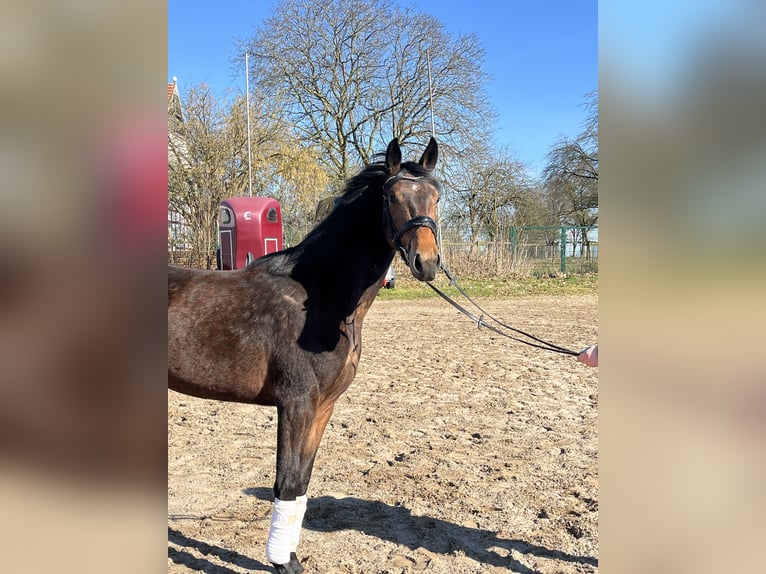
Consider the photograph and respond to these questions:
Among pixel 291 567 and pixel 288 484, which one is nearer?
pixel 288 484

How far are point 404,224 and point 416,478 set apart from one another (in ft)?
7.34

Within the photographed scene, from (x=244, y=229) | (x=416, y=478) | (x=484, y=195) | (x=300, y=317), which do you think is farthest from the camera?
(x=484, y=195)

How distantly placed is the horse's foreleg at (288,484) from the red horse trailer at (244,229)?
12.6 meters

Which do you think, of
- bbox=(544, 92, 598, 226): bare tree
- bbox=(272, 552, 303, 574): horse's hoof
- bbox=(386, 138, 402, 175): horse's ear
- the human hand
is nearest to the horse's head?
bbox=(386, 138, 402, 175): horse's ear

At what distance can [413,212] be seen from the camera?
2.61m

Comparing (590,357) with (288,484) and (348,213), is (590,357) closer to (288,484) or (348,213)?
(348,213)

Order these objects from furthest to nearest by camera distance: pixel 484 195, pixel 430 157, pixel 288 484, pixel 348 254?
pixel 484 195
pixel 430 157
pixel 348 254
pixel 288 484

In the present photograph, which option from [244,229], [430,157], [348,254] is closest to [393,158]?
[430,157]

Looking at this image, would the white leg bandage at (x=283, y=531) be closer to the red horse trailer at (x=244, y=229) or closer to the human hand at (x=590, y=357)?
the human hand at (x=590, y=357)

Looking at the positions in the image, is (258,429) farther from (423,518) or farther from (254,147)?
(254,147)
